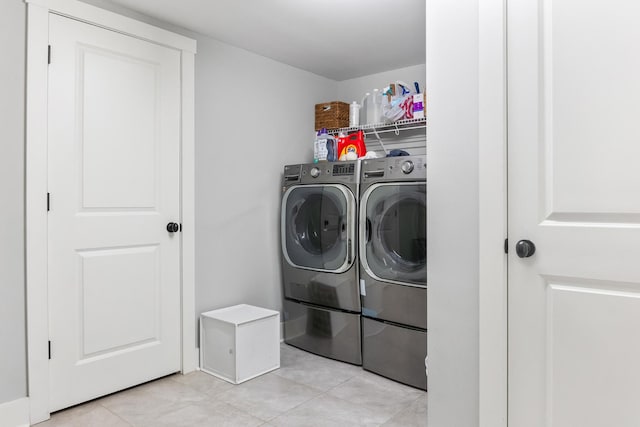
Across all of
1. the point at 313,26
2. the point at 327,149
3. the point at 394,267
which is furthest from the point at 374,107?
the point at 394,267

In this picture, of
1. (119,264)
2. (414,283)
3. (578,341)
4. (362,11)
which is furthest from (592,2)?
(119,264)

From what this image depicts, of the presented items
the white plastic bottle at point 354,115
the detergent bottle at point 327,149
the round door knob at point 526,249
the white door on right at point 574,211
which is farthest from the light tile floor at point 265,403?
the white plastic bottle at point 354,115

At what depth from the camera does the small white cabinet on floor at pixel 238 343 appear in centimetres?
260

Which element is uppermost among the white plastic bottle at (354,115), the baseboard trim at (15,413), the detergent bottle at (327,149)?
the white plastic bottle at (354,115)

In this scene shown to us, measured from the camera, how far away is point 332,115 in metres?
3.58

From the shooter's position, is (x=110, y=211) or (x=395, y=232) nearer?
(x=110, y=211)

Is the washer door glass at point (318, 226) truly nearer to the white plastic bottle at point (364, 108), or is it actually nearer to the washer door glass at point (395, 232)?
the washer door glass at point (395, 232)

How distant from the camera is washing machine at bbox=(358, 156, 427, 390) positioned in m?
2.54

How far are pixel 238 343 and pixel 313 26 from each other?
203 centimetres

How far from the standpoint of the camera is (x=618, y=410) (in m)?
1.21

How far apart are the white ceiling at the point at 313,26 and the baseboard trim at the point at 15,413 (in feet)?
7.04

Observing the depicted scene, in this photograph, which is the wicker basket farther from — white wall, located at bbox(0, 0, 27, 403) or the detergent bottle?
white wall, located at bbox(0, 0, 27, 403)

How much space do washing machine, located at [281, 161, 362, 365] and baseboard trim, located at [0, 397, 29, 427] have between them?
1.72 m

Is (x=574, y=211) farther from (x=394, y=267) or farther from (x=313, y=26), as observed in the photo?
(x=313, y=26)
